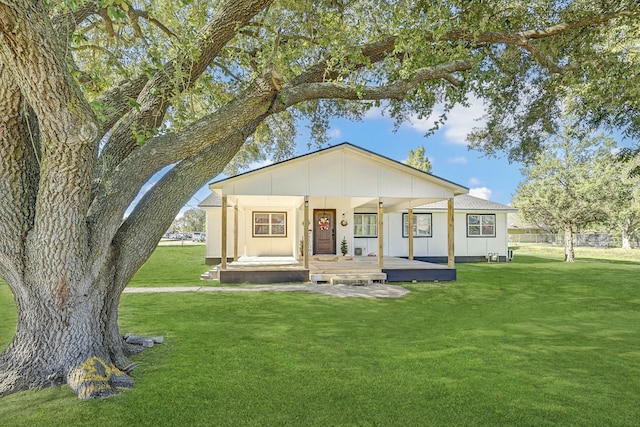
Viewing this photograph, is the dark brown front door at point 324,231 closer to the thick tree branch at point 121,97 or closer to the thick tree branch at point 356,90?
the thick tree branch at point 356,90

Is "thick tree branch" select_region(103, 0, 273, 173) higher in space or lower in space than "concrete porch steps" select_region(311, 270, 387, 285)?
higher

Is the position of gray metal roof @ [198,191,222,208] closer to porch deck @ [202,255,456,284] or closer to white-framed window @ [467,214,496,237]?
porch deck @ [202,255,456,284]

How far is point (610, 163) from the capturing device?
2002 cm

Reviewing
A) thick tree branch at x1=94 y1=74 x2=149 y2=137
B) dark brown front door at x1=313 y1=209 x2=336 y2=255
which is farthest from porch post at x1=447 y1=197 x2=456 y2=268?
thick tree branch at x1=94 y1=74 x2=149 y2=137

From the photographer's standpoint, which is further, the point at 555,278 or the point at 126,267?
the point at 555,278

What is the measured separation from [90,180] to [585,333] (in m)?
7.72

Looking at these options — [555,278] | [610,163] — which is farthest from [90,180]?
[610,163]

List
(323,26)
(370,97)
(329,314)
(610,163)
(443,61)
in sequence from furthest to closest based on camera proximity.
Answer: (610,163) < (329,314) < (323,26) < (443,61) < (370,97)

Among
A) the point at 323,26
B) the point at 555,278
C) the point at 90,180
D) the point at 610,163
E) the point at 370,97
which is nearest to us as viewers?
the point at 90,180

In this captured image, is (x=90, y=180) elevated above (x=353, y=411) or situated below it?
above

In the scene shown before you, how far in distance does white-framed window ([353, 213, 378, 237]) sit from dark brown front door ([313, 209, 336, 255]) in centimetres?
196

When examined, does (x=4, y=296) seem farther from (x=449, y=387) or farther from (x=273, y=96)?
(x=449, y=387)

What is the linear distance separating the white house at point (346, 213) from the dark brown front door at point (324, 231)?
1.8 inches

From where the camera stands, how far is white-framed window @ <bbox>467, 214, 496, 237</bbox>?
781 inches
